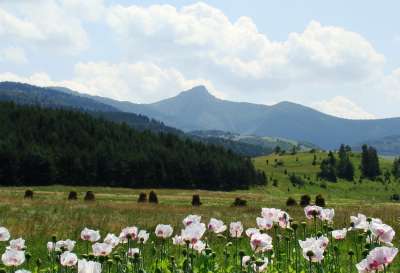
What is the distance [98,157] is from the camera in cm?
12025

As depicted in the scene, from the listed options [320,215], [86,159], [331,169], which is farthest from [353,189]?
[320,215]

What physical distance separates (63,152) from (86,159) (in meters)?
5.27

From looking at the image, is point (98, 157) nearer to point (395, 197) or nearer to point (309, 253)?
point (395, 197)

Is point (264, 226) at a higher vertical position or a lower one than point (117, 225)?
higher

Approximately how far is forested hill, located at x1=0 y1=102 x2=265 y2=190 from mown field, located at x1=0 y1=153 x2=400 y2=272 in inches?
422

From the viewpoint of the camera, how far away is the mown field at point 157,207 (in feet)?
65.3

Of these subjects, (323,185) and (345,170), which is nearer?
(323,185)

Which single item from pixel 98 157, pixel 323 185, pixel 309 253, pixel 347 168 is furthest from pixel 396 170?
pixel 309 253

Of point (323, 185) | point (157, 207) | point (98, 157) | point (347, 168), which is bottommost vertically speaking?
point (323, 185)

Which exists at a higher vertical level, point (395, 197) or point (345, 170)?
point (345, 170)

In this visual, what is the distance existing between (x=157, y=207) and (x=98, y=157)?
272 ft

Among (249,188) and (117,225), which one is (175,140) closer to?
(249,188)

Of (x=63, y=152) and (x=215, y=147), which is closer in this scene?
(x=63, y=152)

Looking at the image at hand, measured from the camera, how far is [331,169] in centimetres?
18438
